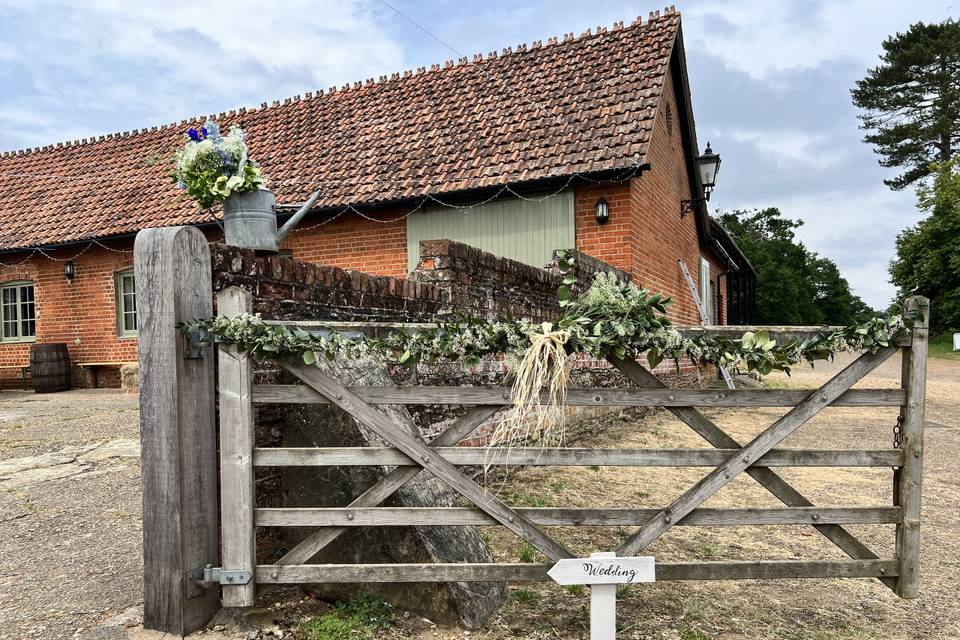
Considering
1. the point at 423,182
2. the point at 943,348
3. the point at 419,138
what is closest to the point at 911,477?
the point at 423,182

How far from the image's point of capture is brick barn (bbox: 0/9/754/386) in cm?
917

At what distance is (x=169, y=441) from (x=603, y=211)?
284 inches

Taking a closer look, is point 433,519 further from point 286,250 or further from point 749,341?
point 286,250

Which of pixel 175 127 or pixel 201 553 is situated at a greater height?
pixel 175 127

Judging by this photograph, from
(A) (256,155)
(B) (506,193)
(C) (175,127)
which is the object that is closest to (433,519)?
(B) (506,193)

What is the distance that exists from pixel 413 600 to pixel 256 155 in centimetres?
1107

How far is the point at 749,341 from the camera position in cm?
265

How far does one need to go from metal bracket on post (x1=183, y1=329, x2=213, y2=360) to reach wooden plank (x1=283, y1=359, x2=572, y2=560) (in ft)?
1.17

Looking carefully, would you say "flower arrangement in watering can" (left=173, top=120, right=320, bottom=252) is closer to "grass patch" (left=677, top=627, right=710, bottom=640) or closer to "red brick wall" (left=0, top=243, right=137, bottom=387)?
"grass patch" (left=677, top=627, right=710, bottom=640)

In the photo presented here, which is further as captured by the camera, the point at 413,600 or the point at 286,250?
the point at 286,250

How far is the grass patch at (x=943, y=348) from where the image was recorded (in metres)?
25.7

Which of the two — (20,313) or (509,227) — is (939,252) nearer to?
(509,227)

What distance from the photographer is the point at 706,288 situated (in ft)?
52.9

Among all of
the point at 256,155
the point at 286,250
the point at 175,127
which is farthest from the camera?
the point at 175,127
